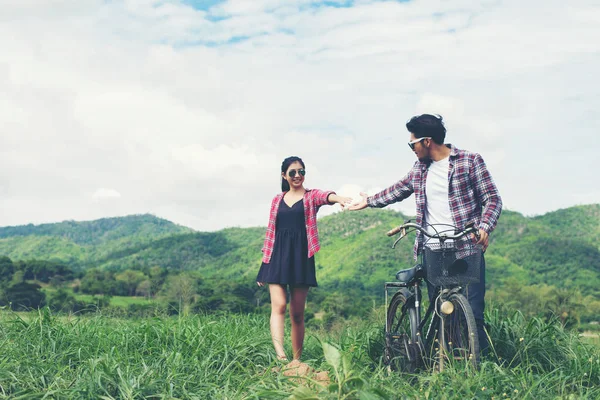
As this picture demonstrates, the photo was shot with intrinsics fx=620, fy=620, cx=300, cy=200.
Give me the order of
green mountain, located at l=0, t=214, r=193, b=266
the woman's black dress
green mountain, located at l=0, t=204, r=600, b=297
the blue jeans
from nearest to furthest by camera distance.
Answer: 1. the blue jeans
2. the woman's black dress
3. green mountain, located at l=0, t=204, r=600, b=297
4. green mountain, located at l=0, t=214, r=193, b=266

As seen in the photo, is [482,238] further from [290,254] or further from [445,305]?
[290,254]

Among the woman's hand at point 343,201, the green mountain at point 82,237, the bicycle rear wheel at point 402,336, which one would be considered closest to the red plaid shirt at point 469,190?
the bicycle rear wheel at point 402,336

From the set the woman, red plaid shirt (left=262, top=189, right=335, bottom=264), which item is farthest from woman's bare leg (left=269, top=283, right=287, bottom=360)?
red plaid shirt (left=262, top=189, right=335, bottom=264)

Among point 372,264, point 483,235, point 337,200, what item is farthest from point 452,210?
point 372,264

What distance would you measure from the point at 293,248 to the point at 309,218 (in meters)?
0.30

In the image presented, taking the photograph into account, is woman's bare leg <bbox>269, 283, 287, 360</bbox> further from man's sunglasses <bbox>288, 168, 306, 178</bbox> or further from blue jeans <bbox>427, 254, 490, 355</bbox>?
blue jeans <bbox>427, 254, 490, 355</bbox>

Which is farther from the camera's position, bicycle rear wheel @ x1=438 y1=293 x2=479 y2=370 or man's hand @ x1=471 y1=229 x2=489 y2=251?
man's hand @ x1=471 y1=229 x2=489 y2=251

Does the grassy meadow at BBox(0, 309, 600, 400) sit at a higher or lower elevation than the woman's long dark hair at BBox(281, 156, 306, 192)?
lower

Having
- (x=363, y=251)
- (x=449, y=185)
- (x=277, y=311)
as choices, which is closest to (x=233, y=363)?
(x=277, y=311)

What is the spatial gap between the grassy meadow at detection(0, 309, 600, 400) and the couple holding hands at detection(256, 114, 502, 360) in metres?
0.44

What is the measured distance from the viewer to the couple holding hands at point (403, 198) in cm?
473

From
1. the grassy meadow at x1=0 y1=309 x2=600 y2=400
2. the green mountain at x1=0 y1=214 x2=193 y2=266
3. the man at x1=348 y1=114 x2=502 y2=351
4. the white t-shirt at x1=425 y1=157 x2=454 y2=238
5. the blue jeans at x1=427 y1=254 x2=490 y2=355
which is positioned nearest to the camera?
the grassy meadow at x1=0 y1=309 x2=600 y2=400

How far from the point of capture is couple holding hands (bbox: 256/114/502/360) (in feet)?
15.5

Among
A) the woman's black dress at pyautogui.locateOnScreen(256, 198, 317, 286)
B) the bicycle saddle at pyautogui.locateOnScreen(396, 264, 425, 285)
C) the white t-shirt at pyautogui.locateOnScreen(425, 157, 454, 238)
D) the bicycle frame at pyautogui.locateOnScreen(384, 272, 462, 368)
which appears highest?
the white t-shirt at pyautogui.locateOnScreen(425, 157, 454, 238)
